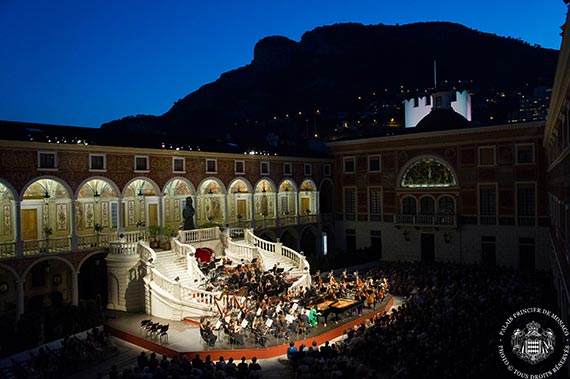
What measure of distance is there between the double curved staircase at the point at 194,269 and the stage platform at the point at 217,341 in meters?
0.80

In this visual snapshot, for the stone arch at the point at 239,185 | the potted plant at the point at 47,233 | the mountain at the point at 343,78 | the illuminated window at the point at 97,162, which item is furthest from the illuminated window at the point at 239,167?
the mountain at the point at 343,78

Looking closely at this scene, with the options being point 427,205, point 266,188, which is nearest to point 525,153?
point 427,205

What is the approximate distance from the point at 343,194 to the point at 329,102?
78384mm

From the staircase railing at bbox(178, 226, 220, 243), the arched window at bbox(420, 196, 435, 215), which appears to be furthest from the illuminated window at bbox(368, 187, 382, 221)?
the staircase railing at bbox(178, 226, 220, 243)

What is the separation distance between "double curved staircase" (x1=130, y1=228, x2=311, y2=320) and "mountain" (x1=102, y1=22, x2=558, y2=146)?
208 ft

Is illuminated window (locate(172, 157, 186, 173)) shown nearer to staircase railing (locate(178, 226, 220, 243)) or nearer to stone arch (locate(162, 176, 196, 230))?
stone arch (locate(162, 176, 196, 230))

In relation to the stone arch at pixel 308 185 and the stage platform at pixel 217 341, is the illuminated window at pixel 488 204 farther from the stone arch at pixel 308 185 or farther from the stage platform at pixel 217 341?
the stage platform at pixel 217 341

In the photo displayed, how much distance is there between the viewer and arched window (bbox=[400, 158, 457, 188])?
36.8 metres

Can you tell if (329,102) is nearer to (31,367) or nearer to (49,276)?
(49,276)

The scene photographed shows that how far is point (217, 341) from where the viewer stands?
18.9 meters

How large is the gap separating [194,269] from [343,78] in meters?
106

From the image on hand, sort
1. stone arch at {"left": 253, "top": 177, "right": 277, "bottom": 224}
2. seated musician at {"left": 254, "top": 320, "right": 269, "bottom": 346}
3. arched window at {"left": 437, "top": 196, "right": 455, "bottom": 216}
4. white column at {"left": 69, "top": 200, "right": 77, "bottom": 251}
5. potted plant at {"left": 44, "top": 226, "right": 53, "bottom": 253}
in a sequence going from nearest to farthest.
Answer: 1. seated musician at {"left": 254, "top": 320, "right": 269, "bottom": 346}
2. potted plant at {"left": 44, "top": 226, "right": 53, "bottom": 253}
3. white column at {"left": 69, "top": 200, "right": 77, "bottom": 251}
4. arched window at {"left": 437, "top": 196, "right": 455, "bottom": 216}
5. stone arch at {"left": 253, "top": 177, "right": 277, "bottom": 224}

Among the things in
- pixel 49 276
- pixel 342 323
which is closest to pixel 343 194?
pixel 342 323

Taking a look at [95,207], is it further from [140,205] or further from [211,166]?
[211,166]
